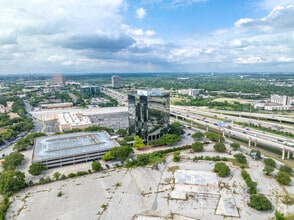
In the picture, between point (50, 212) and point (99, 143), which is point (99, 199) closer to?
point (50, 212)

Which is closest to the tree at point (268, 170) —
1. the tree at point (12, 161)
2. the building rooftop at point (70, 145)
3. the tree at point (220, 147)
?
the tree at point (220, 147)

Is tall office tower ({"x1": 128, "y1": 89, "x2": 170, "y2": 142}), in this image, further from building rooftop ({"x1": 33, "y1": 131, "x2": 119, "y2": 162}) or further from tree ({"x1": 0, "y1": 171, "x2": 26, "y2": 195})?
tree ({"x1": 0, "y1": 171, "x2": 26, "y2": 195})

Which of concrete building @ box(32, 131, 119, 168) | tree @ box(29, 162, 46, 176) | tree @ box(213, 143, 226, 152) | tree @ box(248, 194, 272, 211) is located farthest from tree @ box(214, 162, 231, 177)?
tree @ box(29, 162, 46, 176)

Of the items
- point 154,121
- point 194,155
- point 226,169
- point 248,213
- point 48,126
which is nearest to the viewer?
point 248,213

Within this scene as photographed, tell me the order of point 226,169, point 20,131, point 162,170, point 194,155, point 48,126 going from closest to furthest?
1. point 226,169
2. point 162,170
3. point 194,155
4. point 20,131
5. point 48,126

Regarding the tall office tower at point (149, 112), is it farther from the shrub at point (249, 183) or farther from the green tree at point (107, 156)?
the shrub at point (249, 183)

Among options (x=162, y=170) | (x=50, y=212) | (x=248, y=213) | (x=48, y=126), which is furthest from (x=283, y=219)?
(x=48, y=126)

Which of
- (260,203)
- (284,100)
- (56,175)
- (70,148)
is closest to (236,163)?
(260,203)
